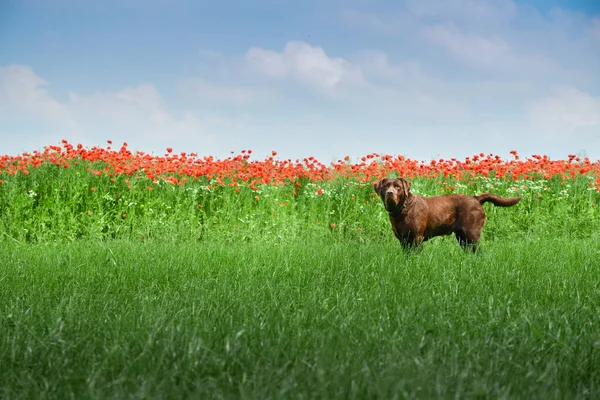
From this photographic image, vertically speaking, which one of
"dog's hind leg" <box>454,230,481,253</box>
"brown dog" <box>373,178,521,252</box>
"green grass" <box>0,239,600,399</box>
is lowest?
"green grass" <box>0,239,600,399</box>

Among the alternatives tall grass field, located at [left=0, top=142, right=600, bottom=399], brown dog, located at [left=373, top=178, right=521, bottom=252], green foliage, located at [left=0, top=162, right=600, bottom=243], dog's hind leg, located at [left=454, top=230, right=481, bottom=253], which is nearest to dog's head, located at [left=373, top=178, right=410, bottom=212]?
brown dog, located at [left=373, top=178, right=521, bottom=252]

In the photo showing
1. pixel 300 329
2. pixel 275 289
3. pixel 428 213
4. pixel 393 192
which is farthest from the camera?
pixel 428 213

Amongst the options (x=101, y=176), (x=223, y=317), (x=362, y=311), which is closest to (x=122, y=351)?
(x=223, y=317)

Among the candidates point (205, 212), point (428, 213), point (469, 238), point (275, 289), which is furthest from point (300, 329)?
point (205, 212)

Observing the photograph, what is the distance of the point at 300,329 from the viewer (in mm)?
3322

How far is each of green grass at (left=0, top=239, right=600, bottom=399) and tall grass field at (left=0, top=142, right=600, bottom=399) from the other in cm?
2

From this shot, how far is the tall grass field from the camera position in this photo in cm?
269

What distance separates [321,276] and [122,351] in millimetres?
2692

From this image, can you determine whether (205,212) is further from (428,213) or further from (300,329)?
(300,329)

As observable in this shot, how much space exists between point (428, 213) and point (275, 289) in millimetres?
2710

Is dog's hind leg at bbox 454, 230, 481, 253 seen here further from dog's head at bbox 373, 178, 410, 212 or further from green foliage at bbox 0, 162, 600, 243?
green foliage at bbox 0, 162, 600, 243

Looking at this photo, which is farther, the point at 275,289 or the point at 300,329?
Result: the point at 275,289

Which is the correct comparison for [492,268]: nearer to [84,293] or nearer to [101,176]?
[84,293]

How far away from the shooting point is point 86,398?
2.47m
